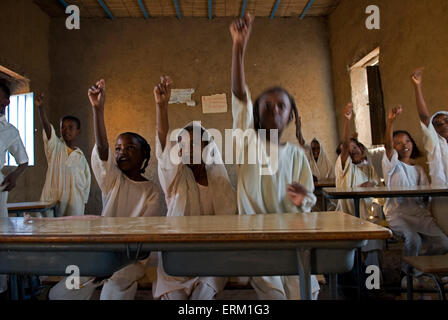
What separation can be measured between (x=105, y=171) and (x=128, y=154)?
0.24m

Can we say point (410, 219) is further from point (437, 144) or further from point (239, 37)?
point (239, 37)

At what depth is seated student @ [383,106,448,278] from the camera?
3.24m

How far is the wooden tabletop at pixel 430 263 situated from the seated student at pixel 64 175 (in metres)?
3.53

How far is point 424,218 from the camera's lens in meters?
3.37

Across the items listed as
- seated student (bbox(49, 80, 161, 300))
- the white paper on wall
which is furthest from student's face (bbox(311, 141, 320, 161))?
seated student (bbox(49, 80, 161, 300))

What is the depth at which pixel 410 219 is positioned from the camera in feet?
11.1

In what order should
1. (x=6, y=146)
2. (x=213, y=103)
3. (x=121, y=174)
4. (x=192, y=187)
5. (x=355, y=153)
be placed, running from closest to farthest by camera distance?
(x=192, y=187) → (x=121, y=174) → (x=6, y=146) → (x=355, y=153) → (x=213, y=103)

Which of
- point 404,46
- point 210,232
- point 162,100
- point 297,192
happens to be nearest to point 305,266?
point 210,232

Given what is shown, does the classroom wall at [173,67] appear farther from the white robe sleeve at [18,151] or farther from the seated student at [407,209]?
the white robe sleeve at [18,151]

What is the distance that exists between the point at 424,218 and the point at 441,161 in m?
0.71

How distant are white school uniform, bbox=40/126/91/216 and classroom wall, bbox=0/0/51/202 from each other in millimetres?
1500

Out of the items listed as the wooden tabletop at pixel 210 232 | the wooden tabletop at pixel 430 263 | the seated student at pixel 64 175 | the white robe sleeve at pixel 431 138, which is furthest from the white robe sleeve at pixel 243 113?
the seated student at pixel 64 175

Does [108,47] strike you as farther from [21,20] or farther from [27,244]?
[27,244]

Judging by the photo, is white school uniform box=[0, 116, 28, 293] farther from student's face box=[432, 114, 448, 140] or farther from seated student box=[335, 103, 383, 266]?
student's face box=[432, 114, 448, 140]
